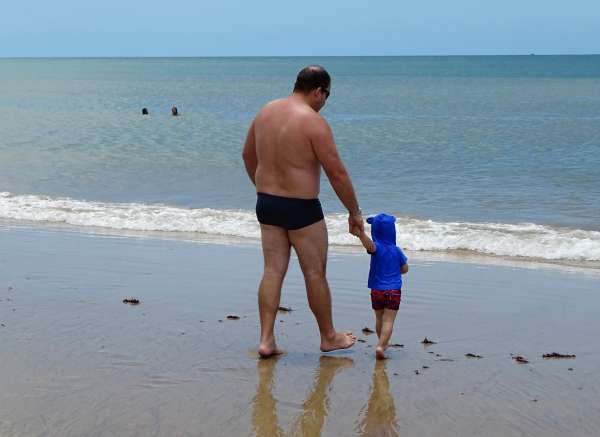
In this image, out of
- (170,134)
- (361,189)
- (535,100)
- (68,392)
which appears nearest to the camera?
(68,392)

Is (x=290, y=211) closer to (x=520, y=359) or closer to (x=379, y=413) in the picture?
(x=379, y=413)

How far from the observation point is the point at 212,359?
5113mm

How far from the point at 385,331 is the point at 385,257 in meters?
0.43

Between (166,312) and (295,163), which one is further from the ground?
(295,163)

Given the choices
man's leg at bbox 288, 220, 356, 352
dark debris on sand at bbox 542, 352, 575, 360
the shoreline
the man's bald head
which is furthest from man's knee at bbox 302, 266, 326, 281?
the shoreline

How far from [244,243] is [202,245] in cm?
59

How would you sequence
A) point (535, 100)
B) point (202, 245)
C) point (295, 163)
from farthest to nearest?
point (535, 100)
point (202, 245)
point (295, 163)

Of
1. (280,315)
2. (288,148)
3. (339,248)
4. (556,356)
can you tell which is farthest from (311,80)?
(339,248)

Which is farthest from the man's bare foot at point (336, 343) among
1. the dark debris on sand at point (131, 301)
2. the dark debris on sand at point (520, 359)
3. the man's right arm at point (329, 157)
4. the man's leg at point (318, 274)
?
the dark debris on sand at point (131, 301)

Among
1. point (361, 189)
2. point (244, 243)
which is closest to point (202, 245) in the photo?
point (244, 243)

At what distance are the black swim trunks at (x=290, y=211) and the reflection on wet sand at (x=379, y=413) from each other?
36.7 inches

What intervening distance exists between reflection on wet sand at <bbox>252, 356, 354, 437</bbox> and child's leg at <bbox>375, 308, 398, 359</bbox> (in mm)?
170

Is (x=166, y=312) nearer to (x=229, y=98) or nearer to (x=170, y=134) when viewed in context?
(x=170, y=134)

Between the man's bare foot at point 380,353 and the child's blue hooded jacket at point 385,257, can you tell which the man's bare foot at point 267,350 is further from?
the child's blue hooded jacket at point 385,257
